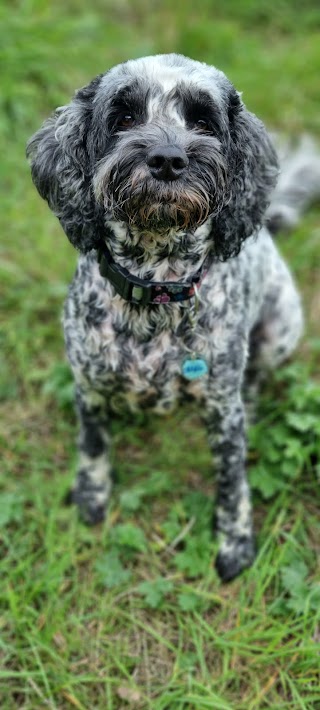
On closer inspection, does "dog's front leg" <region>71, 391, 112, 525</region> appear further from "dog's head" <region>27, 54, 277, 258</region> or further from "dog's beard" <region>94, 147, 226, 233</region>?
"dog's beard" <region>94, 147, 226, 233</region>

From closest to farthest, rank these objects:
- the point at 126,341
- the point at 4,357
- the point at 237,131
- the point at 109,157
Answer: the point at 109,157 → the point at 237,131 → the point at 126,341 → the point at 4,357

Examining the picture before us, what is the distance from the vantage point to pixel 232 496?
3.20 metres

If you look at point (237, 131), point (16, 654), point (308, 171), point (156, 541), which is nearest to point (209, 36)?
point (308, 171)

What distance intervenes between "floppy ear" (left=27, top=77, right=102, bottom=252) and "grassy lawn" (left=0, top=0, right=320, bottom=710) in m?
1.30

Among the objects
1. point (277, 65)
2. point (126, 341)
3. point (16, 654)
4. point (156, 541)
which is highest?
point (277, 65)

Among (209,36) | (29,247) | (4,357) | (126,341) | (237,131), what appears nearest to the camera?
(237,131)

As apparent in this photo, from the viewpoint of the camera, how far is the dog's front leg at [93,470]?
3283 mm

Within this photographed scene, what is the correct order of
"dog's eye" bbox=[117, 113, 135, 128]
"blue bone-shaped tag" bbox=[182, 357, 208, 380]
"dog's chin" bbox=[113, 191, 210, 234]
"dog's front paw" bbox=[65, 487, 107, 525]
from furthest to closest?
"dog's front paw" bbox=[65, 487, 107, 525]
"blue bone-shaped tag" bbox=[182, 357, 208, 380]
"dog's eye" bbox=[117, 113, 135, 128]
"dog's chin" bbox=[113, 191, 210, 234]

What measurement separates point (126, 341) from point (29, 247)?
211 centimetres

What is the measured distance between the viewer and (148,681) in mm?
2859

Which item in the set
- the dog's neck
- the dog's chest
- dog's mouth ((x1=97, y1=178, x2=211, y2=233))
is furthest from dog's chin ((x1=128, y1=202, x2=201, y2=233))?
the dog's chest

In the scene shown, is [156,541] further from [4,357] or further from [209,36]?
[209,36]

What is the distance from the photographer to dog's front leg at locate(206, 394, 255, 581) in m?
3.09

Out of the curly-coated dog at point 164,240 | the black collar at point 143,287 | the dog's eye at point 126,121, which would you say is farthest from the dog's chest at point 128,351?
the dog's eye at point 126,121
